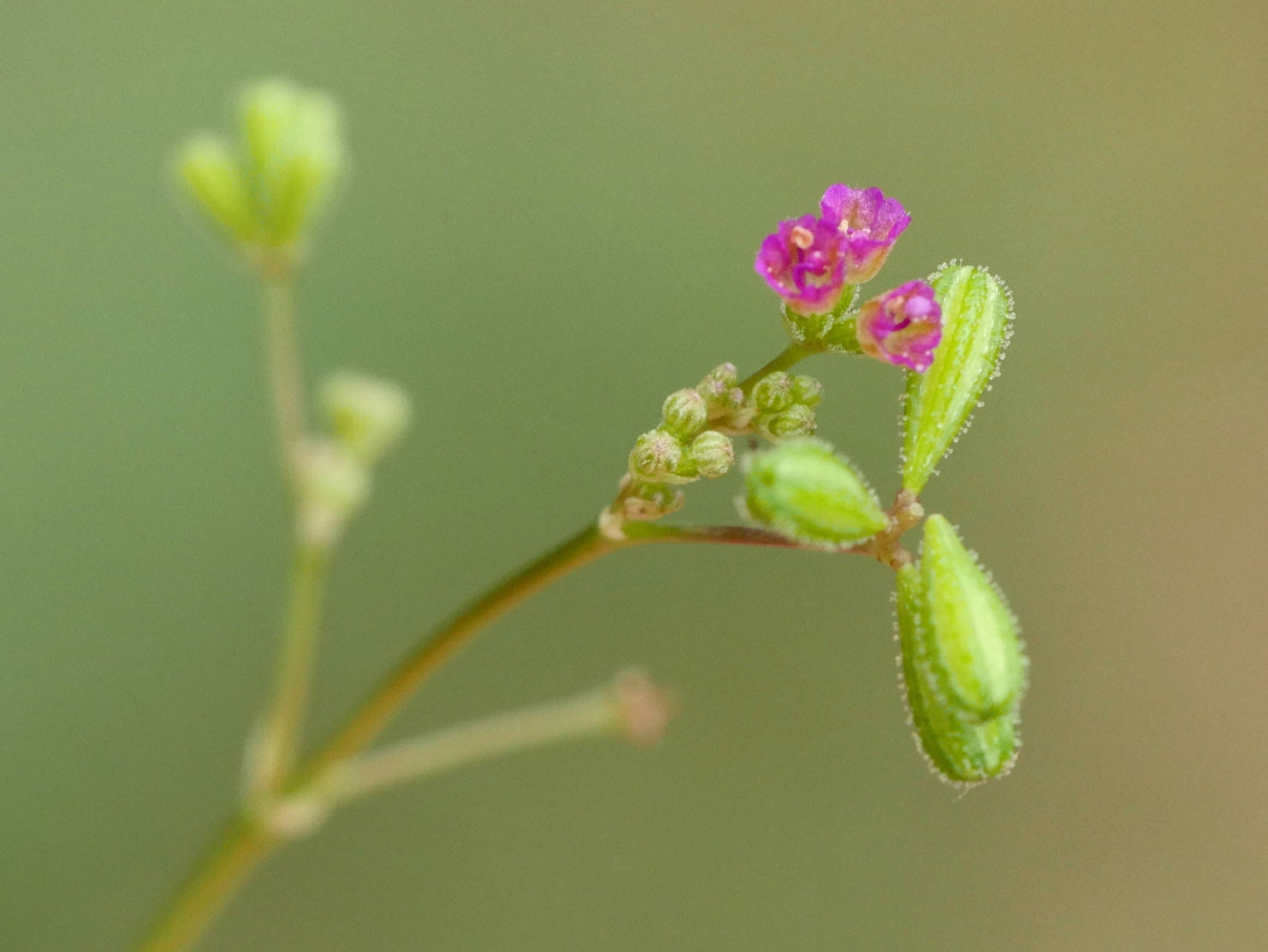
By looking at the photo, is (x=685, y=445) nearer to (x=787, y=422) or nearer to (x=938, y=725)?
(x=787, y=422)

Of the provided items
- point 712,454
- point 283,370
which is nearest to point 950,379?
point 712,454

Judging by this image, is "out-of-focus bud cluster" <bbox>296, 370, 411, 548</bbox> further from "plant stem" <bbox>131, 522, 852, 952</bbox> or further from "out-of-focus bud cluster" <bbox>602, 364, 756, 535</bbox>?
"out-of-focus bud cluster" <bbox>602, 364, 756, 535</bbox>

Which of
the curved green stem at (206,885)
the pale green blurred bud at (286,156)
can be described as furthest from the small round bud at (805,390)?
the curved green stem at (206,885)

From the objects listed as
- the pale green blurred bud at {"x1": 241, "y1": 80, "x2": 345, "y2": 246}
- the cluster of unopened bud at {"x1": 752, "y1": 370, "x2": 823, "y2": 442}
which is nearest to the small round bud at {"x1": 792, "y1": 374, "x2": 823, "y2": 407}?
the cluster of unopened bud at {"x1": 752, "y1": 370, "x2": 823, "y2": 442}

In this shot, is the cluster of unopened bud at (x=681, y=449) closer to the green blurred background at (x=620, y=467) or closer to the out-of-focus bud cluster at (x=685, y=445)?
the out-of-focus bud cluster at (x=685, y=445)

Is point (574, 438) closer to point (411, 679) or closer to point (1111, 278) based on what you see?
point (1111, 278)

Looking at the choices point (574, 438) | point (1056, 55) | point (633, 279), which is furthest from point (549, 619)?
point (1056, 55)
